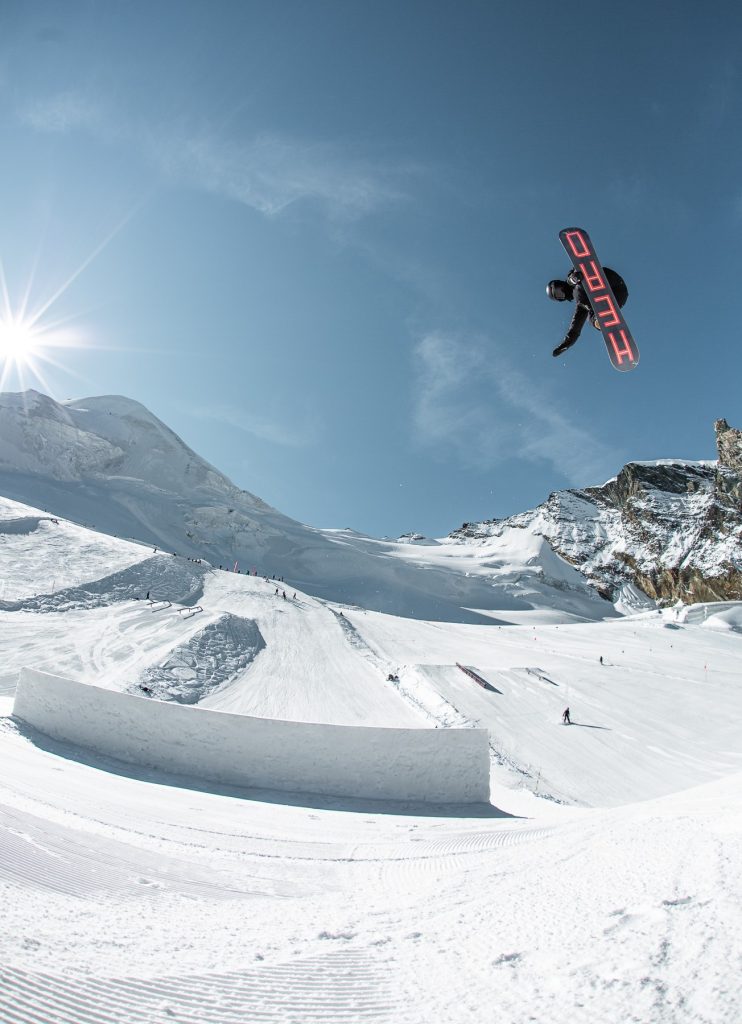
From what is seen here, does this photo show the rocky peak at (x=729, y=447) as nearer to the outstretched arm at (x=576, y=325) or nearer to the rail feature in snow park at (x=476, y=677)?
the rail feature in snow park at (x=476, y=677)

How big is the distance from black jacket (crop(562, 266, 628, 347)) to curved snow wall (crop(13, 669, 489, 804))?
31.9 ft

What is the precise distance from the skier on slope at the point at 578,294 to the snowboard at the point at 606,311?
9 centimetres

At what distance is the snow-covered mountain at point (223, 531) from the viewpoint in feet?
233

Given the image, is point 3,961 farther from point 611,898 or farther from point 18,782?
point 18,782

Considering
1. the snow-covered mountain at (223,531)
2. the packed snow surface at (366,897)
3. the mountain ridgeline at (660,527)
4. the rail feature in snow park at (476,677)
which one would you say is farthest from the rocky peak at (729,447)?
the packed snow surface at (366,897)

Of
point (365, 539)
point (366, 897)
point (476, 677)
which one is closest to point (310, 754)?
point (366, 897)

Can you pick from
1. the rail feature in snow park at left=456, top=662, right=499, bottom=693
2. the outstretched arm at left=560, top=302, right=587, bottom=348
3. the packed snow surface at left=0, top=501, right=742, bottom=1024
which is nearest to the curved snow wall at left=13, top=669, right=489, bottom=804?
the packed snow surface at left=0, top=501, right=742, bottom=1024

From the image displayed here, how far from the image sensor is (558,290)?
8.25 metres

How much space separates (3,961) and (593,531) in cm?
15544

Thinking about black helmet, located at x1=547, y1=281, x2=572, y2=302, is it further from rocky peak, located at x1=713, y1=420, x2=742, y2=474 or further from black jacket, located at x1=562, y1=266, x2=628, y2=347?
rocky peak, located at x1=713, y1=420, x2=742, y2=474

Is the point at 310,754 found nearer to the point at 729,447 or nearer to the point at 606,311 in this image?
the point at 606,311

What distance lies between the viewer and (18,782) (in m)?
8.38

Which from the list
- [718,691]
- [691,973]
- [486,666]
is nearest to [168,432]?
[486,666]

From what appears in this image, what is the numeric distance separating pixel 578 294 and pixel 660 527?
472ft
